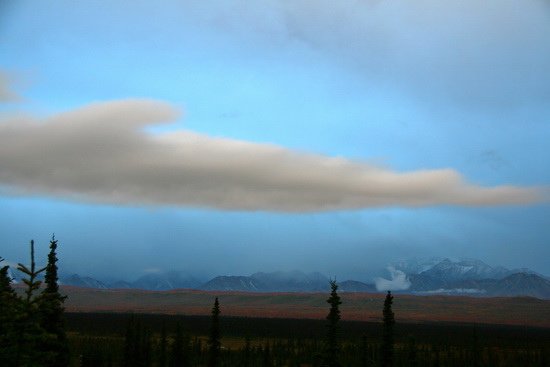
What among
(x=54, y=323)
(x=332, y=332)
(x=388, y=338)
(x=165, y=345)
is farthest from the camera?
(x=165, y=345)

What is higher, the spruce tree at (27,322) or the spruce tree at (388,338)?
the spruce tree at (27,322)

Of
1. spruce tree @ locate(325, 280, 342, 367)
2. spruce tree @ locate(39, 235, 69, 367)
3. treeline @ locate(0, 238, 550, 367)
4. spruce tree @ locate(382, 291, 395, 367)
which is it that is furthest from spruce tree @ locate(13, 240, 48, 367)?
spruce tree @ locate(382, 291, 395, 367)

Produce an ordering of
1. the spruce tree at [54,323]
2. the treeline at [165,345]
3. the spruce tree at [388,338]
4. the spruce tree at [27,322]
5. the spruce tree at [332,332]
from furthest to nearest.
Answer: the spruce tree at [388,338] < the spruce tree at [332,332] < the spruce tree at [54,323] < the treeline at [165,345] < the spruce tree at [27,322]

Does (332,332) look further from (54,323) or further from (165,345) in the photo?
(165,345)

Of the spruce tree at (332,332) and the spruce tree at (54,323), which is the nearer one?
the spruce tree at (54,323)

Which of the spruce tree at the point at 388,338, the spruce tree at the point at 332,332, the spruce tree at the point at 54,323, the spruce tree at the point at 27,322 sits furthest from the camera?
the spruce tree at the point at 388,338

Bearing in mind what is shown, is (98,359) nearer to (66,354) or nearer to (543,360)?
(66,354)

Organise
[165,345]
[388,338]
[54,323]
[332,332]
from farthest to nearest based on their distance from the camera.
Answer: [165,345] < [388,338] < [332,332] < [54,323]

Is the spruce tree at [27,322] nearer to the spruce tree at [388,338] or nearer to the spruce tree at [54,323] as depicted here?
the spruce tree at [54,323]

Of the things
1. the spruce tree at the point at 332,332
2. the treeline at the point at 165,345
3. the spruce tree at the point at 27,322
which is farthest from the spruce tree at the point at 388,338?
the spruce tree at the point at 27,322

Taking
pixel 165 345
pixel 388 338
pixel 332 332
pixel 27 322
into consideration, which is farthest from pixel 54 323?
pixel 165 345

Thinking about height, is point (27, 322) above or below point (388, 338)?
above

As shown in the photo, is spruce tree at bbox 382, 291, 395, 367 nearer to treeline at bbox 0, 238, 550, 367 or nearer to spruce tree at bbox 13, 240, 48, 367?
treeline at bbox 0, 238, 550, 367

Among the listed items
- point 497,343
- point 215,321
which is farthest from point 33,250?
point 497,343
